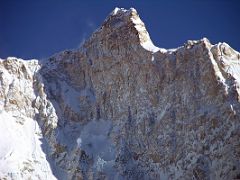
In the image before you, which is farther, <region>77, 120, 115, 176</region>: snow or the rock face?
<region>77, 120, 115, 176</region>: snow

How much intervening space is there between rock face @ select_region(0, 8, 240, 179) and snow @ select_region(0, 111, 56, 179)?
145 millimetres

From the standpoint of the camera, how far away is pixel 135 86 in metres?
120

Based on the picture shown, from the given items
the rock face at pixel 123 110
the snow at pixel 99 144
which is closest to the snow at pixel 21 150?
the rock face at pixel 123 110

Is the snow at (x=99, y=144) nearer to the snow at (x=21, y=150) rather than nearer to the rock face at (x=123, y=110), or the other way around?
the rock face at (x=123, y=110)

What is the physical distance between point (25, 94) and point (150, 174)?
27634 millimetres

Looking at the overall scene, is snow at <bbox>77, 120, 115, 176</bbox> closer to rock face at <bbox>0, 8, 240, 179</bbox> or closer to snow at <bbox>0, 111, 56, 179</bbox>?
rock face at <bbox>0, 8, 240, 179</bbox>

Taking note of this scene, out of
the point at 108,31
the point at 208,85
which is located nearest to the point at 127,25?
the point at 108,31

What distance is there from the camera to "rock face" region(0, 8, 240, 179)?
348ft

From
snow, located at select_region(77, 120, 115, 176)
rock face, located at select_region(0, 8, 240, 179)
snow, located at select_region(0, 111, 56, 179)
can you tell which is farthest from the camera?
snow, located at select_region(0, 111, 56, 179)

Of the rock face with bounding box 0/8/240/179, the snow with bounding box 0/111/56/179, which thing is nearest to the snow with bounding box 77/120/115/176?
the rock face with bounding box 0/8/240/179

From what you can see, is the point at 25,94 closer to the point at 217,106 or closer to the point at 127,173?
the point at 127,173

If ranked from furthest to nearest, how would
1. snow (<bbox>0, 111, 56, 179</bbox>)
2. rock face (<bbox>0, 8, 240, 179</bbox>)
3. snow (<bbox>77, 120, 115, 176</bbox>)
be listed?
snow (<bbox>0, 111, 56, 179</bbox>) < snow (<bbox>77, 120, 115, 176</bbox>) < rock face (<bbox>0, 8, 240, 179</bbox>)

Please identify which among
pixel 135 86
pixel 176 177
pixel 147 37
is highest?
pixel 147 37

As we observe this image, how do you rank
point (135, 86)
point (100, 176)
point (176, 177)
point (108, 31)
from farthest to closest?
point (108, 31)
point (135, 86)
point (100, 176)
point (176, 177)
